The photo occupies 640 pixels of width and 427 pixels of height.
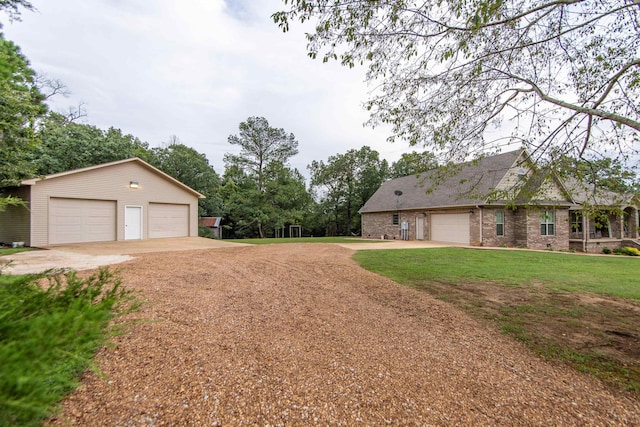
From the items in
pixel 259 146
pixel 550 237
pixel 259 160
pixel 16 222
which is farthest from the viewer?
pixel 259 160

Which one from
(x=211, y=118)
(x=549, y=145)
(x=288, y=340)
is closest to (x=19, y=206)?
(x=211, y=118)

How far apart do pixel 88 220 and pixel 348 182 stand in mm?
24642

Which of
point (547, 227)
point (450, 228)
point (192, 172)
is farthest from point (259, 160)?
point (547, 227)

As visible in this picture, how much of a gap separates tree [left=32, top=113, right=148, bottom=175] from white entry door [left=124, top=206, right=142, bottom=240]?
24.4ft

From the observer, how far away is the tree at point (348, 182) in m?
31.9

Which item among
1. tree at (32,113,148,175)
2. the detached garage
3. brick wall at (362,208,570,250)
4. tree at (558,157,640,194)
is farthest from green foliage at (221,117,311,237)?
tree at (558,157,640,194)

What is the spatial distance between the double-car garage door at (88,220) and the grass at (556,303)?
490 inches

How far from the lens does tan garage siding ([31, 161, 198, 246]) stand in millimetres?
11555

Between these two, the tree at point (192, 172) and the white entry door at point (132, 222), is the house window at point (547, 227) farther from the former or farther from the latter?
the tree at point (192, 172)

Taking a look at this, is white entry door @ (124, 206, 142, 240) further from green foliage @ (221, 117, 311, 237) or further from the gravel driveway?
the gravel driveway

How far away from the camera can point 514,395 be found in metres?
2.33

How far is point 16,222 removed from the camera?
11.8 metres

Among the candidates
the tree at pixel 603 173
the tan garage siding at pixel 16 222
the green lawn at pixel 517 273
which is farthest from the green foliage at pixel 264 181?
the tree at pixel 603 173

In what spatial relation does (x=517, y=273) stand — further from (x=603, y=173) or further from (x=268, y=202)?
(x=268, y=202)
